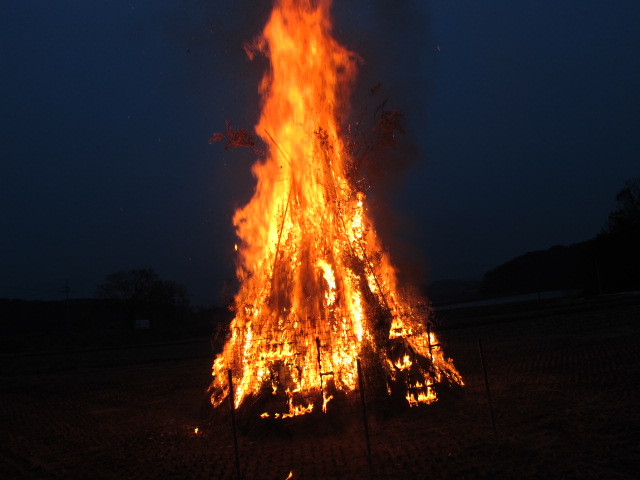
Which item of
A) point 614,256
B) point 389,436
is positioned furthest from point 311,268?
point 614,256

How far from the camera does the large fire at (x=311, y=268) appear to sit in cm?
914

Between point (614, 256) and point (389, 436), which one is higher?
point (614, 256)

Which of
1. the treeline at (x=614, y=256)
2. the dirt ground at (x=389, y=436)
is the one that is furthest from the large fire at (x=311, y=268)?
the treeline at (x=614, y=256)

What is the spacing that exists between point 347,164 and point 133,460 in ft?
22.1

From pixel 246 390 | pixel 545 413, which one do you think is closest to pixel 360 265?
pixel 246 390

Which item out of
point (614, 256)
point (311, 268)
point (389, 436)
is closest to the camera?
point (389, 436)

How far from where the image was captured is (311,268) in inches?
393

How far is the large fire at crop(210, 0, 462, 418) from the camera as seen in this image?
914 centimetres

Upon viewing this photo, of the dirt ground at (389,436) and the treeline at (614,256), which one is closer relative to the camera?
the dirt ground at (389,436)

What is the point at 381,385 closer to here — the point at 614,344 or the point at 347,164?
the point at 347,164

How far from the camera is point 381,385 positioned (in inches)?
348

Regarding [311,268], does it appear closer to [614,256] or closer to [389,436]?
[389,436]

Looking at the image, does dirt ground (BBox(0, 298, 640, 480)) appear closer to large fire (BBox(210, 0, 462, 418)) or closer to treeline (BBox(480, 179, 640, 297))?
large fire (BBox(210, 0, 462, 418))

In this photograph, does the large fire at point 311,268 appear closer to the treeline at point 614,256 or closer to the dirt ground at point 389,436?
the dirt ground at point 389,436
